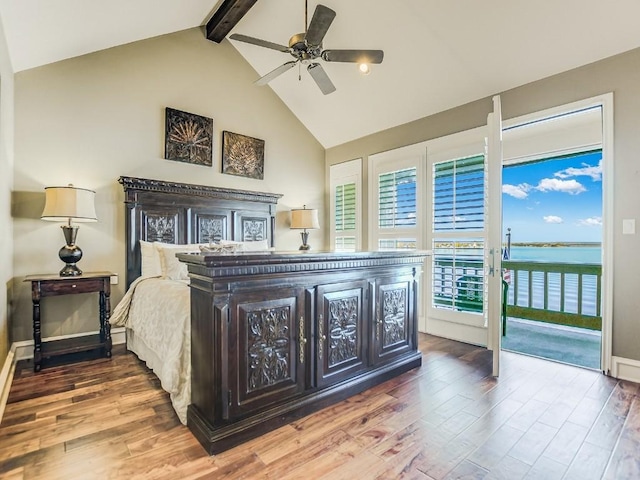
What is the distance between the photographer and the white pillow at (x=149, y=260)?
3467 millimetres

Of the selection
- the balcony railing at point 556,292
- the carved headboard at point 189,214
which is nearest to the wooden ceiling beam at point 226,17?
the carved headboard at point 189,214

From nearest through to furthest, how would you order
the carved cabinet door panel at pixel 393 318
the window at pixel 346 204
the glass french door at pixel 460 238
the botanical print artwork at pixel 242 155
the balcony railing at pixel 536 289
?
the carved cabinet door panel at pixel 393 318, the glass french door at pixel 460 238, the balcony railing at pixel 536 289, the botanical print artwork at pixel 242 155, the window at pixel 346 204

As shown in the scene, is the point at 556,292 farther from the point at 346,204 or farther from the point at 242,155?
the point at 242,155

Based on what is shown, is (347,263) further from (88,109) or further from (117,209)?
(88,109)

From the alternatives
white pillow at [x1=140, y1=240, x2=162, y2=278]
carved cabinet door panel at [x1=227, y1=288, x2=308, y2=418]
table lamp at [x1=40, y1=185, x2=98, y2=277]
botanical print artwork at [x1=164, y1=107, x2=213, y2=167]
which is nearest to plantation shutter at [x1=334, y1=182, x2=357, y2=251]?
botanical print artwork at [x1=164, y1=107, x2=213, y2=167]

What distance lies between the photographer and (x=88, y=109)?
345cm

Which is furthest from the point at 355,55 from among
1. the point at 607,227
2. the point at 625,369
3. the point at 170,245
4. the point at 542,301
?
the point at 542,301

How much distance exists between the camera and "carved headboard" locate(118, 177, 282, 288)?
363 cm

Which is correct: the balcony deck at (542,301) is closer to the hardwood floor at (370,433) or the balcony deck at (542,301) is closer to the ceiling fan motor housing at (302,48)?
the hardwood floor at (370,433)

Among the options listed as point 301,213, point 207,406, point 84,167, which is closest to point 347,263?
point 207,406

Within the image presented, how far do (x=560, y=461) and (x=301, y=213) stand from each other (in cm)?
382

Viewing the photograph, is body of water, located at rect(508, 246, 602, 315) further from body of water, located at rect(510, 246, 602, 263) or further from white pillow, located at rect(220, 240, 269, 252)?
white pillow, located at rect(220, 240, 269, 252)

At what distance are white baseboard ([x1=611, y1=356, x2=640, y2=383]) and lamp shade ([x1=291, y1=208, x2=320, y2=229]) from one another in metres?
3.51

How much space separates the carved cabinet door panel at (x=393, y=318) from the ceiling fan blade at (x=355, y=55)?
5.80ft
